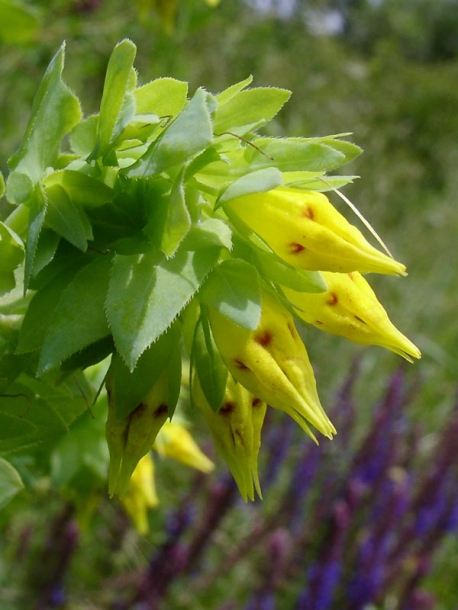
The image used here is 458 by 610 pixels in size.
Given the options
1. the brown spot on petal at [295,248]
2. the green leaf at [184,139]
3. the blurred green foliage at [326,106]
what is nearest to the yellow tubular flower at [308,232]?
the brown spot on petal at [295,248]

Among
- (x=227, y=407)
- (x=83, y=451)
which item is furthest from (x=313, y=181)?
(x=83, y=451)

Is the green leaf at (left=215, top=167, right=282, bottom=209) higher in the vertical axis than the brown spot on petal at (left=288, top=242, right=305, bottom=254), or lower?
higher

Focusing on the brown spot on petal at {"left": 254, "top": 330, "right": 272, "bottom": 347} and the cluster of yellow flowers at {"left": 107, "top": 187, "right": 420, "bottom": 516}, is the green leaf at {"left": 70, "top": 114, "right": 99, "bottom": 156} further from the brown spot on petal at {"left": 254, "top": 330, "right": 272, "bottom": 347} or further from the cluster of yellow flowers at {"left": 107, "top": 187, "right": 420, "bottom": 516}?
the brown spot on petal at {"left": 254, "top": 330, "right": 272, "bottom": 347}

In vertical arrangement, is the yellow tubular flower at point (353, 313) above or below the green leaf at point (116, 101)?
below

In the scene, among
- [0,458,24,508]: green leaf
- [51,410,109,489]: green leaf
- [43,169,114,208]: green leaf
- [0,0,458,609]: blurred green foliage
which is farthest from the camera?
[0,0,458,609]: blurred green foliage

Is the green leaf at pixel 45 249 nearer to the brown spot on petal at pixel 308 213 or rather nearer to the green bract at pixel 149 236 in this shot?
the green bract at pixel 149 236

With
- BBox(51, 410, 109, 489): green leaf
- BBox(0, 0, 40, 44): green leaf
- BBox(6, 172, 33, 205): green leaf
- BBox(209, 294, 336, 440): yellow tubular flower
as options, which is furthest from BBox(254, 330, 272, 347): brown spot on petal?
BBox(0, 0, 40, 44): green leaf

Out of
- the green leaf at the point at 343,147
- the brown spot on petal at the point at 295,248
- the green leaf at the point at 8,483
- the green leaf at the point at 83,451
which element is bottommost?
the green leaf at the point at 83,451

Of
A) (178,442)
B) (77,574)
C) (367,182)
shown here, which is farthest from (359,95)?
(178,442)
